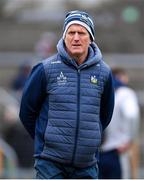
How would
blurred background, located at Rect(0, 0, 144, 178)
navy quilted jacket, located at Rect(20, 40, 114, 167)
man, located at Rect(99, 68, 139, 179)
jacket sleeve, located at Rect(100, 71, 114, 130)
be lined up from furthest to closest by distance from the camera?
blurred background, located at Rect(0, 0, 144, 178) → man, located at Rect(99, 68, 139, 179) → jacket sleeve, located at Rect(100, 71, 114, 130) → navy quilted jacket, located at Rect(20, 40, 114, 167)

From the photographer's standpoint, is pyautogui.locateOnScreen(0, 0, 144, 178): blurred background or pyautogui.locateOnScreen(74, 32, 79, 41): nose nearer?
pyautogui.locateOnScreen(74, 32, 79, 41): nose

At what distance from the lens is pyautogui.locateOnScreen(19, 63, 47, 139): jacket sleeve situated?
757 centimetres

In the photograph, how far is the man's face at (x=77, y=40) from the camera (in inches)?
295

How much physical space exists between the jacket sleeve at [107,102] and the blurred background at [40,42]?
7971 millimetres

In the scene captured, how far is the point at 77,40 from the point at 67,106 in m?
0.53

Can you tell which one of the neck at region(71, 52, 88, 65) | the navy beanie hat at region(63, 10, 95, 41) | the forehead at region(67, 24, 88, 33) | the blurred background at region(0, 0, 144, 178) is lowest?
the neck at region(71, 52, 88, 65)

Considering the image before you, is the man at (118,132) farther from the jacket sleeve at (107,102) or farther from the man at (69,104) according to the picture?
the man at (69,104)

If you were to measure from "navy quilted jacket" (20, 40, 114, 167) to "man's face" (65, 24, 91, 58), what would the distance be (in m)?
0.06

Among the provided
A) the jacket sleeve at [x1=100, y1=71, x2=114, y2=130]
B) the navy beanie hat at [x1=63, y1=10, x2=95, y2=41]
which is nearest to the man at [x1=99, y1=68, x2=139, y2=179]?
the jacket sleeve at [x1=100, y1=71, x2=114, y2=130]

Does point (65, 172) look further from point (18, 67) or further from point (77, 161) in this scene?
point (18, 67)

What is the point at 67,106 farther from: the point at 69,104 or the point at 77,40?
the point at 77,40

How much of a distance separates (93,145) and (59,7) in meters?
17.7

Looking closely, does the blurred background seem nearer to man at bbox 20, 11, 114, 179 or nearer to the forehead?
man at bbox 20, 11, 114, 179

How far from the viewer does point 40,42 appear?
71.6 ft
